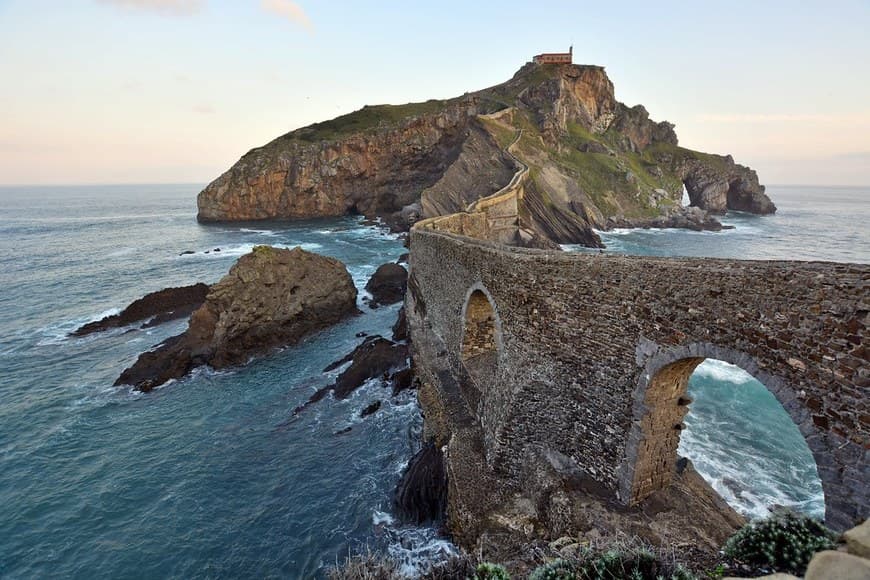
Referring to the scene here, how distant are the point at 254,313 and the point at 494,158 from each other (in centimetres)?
4715

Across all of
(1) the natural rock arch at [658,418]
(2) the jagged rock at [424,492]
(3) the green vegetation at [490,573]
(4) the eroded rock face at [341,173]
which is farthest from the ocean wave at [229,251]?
(3) the green vegetation at [490,573]

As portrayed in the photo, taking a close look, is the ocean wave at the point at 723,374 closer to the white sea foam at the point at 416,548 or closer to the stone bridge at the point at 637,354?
the stone bridge at the point at 637,354

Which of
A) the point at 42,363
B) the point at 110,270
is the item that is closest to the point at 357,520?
the point at 42,363

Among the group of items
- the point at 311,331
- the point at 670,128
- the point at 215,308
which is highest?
the point at 670,128

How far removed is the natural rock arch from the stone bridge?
A: 34 mm

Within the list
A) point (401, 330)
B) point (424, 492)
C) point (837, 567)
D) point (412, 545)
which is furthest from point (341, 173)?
point (837, 567)

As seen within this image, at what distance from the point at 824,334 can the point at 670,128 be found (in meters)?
108

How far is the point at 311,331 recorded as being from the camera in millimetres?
29062

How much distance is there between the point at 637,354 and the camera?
905cm

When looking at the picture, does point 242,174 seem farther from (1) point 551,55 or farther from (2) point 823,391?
(2) point 823,391

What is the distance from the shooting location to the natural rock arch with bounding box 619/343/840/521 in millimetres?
8273

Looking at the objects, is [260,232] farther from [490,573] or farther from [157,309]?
[490,573]

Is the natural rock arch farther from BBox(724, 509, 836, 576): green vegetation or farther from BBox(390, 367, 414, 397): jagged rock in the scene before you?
BBox(390, 367, 414, 397): jagged rock

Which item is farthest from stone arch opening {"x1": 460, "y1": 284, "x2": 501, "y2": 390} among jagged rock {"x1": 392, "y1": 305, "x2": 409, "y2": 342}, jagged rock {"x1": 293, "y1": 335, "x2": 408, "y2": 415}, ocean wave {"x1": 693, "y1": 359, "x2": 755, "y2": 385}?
ocean wave {"x1": 693, "y1": 359, "x2": 755, "y2": 385}
